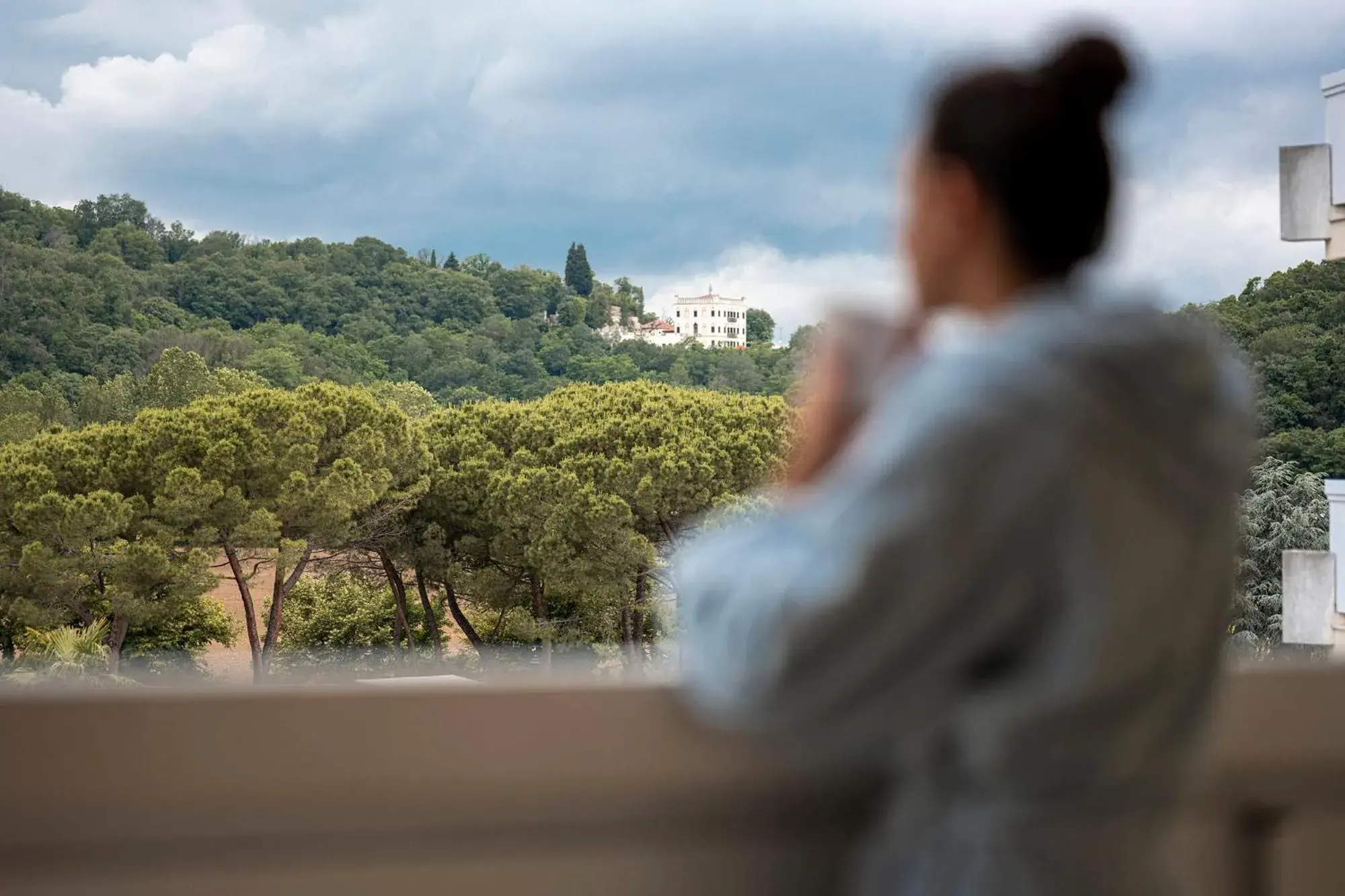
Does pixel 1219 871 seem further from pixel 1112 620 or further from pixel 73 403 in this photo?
pixel 73 403

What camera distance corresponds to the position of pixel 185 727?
0.66 m

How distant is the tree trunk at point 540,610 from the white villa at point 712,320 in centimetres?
531

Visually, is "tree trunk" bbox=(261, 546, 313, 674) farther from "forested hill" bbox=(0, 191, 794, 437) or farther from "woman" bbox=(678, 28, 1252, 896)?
"woman" bbox=(678, 28, 1252, 896)

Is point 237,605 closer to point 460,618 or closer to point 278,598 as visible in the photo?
point 278,598

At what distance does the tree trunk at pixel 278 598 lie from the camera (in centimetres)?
786

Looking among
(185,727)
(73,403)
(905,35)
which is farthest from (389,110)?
(185,727)

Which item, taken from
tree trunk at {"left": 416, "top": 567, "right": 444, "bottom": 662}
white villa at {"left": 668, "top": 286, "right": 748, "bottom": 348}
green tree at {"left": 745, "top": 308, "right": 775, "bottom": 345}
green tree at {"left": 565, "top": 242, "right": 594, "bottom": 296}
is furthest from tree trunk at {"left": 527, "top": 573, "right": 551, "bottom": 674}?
green tree at {"left": 745, "top": 308, "right": 775, "bottom": 345}

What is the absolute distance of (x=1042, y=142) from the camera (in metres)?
0.50

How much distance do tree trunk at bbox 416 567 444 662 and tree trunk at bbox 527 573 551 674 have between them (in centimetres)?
78

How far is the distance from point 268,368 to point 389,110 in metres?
3.39

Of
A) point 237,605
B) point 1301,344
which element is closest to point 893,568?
point 1301,344

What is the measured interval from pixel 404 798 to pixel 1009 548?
373 mm

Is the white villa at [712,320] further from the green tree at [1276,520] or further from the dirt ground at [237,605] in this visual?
the dirt ground at [237,605]

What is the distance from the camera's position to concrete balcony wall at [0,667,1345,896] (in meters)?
0.64
